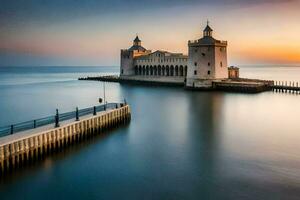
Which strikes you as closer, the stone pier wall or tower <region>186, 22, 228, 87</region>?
the stone pier wall

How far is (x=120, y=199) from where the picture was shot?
12.8m

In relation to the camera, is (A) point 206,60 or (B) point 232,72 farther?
(B) point 232,72

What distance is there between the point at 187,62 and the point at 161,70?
11.2 meters

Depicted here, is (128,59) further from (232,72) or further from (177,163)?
(177,163)

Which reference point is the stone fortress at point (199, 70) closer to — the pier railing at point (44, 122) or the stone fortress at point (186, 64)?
the stone fortress at point (186, 64)

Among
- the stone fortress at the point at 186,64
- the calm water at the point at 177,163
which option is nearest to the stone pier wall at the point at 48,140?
the calm water at the point at 177,163

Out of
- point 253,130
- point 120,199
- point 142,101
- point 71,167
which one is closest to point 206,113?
point 253,130

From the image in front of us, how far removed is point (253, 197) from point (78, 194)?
632 centimetres

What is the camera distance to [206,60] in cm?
5412

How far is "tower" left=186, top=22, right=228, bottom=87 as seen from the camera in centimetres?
5378

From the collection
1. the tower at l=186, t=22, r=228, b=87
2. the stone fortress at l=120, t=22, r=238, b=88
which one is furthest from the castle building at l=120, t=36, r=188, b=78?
the tower at l=186, t=22, r=228, b=87

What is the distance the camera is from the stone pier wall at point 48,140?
49.5 ft

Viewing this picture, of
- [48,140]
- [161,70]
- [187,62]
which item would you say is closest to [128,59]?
[161,70]

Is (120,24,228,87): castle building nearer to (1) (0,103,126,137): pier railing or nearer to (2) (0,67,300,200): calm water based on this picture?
(2) (0,67,300,200): calm water
